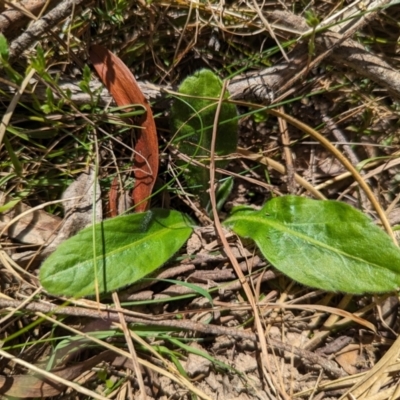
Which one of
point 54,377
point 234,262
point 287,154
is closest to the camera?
point 54,377

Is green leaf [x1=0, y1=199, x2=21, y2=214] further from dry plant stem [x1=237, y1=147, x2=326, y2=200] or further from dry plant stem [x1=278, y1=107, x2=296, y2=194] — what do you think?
dry plant stem [x1=278, y1=107, x2=296, y2=194]

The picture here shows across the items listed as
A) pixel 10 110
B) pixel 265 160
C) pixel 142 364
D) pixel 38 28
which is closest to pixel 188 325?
pixel 142 364

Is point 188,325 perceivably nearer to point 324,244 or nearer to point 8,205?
point 324,244

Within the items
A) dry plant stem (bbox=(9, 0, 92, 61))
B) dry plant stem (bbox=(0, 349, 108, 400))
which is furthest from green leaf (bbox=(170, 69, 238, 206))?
dry plant stem (bbox=(0, 349, 108, 400))

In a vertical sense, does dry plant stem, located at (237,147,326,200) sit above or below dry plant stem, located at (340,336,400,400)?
above

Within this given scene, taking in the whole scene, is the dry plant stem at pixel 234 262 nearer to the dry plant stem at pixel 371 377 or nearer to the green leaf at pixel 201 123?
the green leaf at pixel 201 123

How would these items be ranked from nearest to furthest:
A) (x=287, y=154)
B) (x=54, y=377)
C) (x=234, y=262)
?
(x=54, y=377)
(x=234, y=262)
(x=287, y=154)

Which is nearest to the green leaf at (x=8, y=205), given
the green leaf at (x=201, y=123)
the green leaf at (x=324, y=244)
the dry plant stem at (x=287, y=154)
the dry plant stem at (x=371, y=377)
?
the green leaf at (x=201, y=123)
